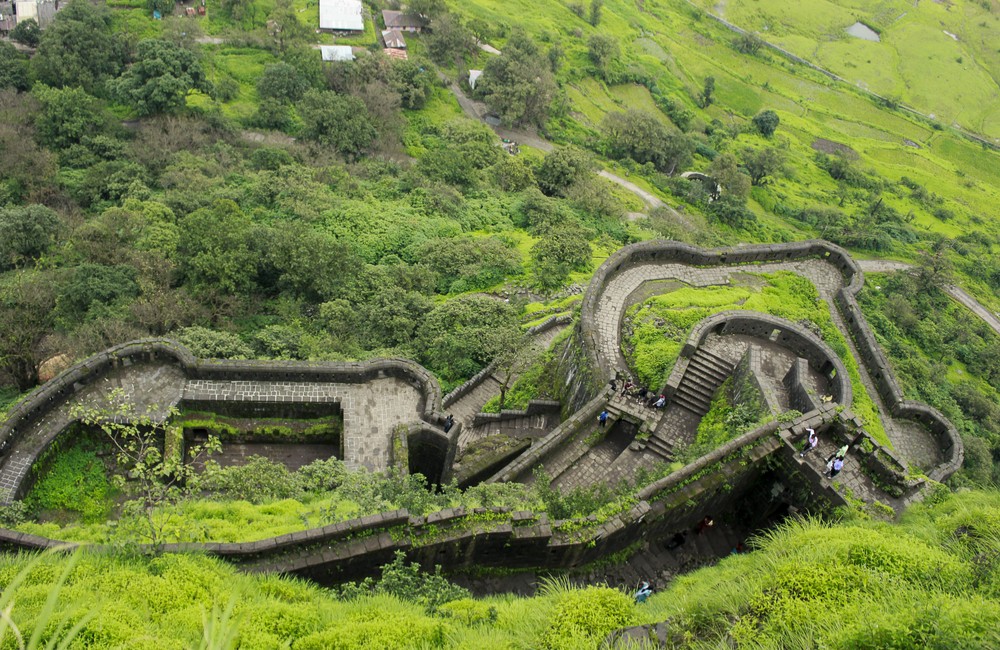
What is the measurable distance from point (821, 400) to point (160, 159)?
4927 cm

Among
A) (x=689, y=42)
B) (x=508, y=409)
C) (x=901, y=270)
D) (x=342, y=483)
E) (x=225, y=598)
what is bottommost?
(x=901, y=270)

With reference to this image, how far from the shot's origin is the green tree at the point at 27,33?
6400 cm

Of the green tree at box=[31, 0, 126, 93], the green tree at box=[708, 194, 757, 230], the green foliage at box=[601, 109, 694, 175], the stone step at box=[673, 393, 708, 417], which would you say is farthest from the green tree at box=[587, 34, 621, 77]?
the stone step at box=[673, 393, 708, 417]

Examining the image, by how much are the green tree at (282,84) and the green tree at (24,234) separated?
30998 millimetres

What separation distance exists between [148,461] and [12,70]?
59.2m

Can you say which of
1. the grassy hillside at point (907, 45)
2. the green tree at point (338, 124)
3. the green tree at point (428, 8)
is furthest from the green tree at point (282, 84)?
the grassy hillside at point (907, 45)

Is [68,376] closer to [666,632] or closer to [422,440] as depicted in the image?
[422,440]

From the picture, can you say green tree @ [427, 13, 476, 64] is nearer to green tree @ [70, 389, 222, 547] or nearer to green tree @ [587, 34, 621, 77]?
green tree @ [587, 34, 621, 77]

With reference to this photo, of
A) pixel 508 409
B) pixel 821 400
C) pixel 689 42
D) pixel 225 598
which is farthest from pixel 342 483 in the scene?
pixel 689 42

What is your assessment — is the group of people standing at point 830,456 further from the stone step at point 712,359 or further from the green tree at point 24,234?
the green tree at point 24,234

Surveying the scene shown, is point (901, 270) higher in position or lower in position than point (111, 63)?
lower

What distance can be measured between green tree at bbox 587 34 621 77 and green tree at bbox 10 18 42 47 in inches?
2541

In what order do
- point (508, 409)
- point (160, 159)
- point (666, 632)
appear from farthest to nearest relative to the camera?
point (160, 159) → point (508, 409) → point (666, 632)

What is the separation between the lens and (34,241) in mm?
37375
